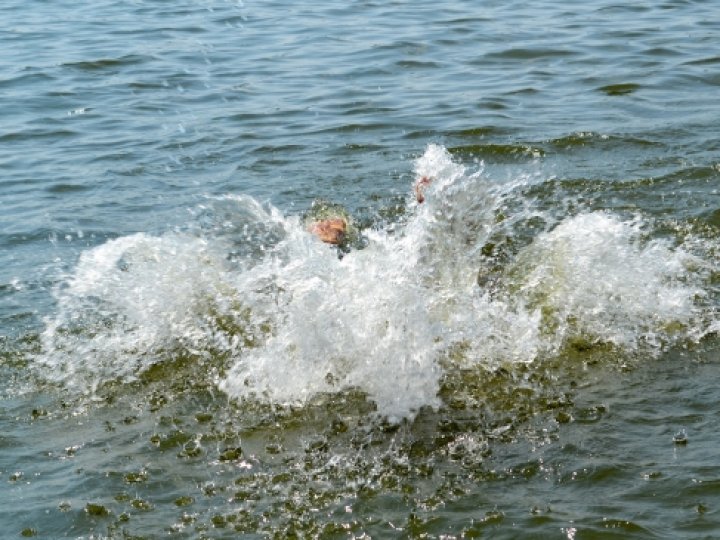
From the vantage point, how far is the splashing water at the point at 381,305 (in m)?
6.15

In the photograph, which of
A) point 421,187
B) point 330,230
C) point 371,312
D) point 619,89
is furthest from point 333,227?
point 619,89

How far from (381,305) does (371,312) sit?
7 centimetres

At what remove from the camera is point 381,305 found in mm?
6230

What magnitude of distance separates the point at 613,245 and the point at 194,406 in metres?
2.85

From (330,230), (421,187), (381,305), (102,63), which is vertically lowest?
(102,63)

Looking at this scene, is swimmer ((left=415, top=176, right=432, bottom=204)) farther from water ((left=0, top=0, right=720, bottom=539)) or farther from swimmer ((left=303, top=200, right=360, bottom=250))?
swimmer ((left=303, top=200, right=360, bottom=250))

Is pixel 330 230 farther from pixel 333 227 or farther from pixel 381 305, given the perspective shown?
pixel 381 305

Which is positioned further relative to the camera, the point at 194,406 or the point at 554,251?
the point at 554,251

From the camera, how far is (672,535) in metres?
4.55

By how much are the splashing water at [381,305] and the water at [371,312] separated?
2cm

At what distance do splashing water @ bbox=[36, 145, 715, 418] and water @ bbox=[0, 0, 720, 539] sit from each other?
2 cm

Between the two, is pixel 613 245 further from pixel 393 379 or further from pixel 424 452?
pixel 424 452

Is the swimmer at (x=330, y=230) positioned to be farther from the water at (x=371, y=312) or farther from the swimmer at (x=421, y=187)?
the swimmer at (x=421, y=187)

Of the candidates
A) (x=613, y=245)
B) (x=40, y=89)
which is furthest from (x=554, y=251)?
(x=40, y=89)
